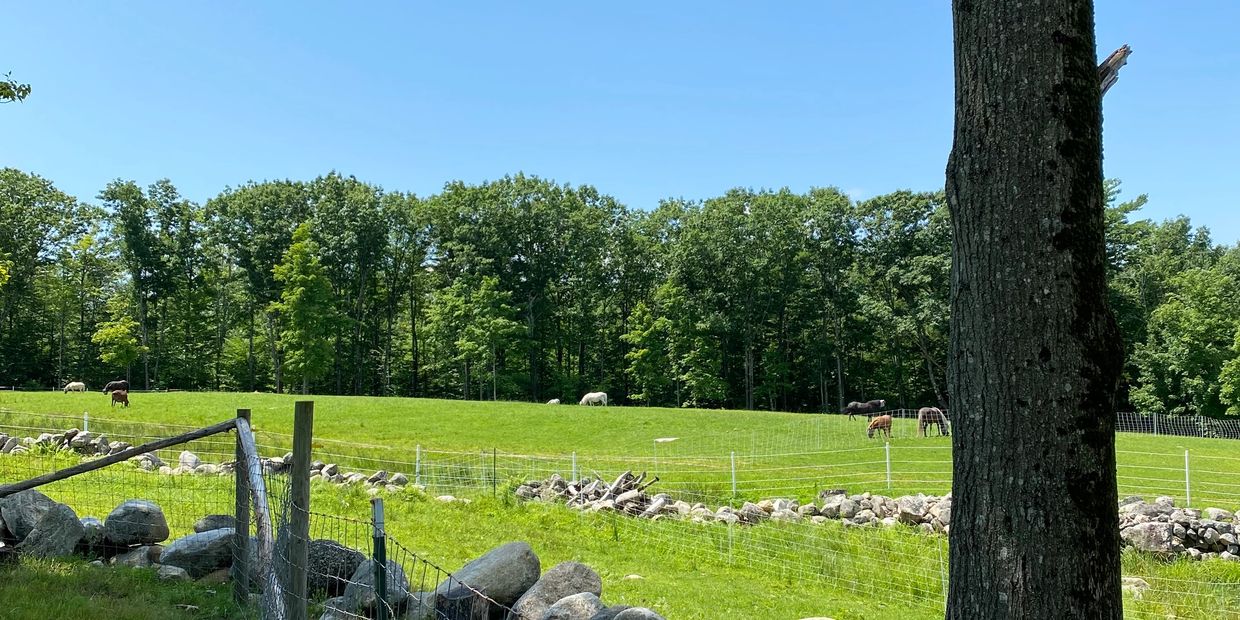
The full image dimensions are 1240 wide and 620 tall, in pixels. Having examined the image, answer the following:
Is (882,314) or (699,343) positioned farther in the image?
(699,343)

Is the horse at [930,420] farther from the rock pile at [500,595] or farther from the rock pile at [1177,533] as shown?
the rock pile at [500,595]

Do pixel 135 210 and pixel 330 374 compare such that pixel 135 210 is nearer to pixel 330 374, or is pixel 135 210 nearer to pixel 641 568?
pixel 330 374

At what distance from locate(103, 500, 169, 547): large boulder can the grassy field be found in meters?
1.64

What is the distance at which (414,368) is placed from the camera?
5597 centimetres

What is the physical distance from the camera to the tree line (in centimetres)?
4741

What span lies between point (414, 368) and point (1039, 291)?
55.8 m

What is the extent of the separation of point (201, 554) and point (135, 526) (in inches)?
38.2

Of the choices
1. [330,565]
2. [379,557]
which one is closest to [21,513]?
[330,565]

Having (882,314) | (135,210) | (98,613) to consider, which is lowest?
(98,613)

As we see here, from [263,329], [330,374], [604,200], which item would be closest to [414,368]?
[330,374]

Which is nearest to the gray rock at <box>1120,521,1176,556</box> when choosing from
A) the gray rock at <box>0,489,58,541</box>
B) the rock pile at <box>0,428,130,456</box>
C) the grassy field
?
the grassy field

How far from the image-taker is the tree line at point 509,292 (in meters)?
47.4

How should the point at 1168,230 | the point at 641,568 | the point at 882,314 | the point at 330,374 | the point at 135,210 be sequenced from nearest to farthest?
the point at 641,568, the point at 882,314, the point at 135,210, the point at 330,374, the point at 1168,230

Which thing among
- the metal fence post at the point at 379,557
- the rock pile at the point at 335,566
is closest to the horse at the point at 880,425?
the rock pile at the point at 335,566
